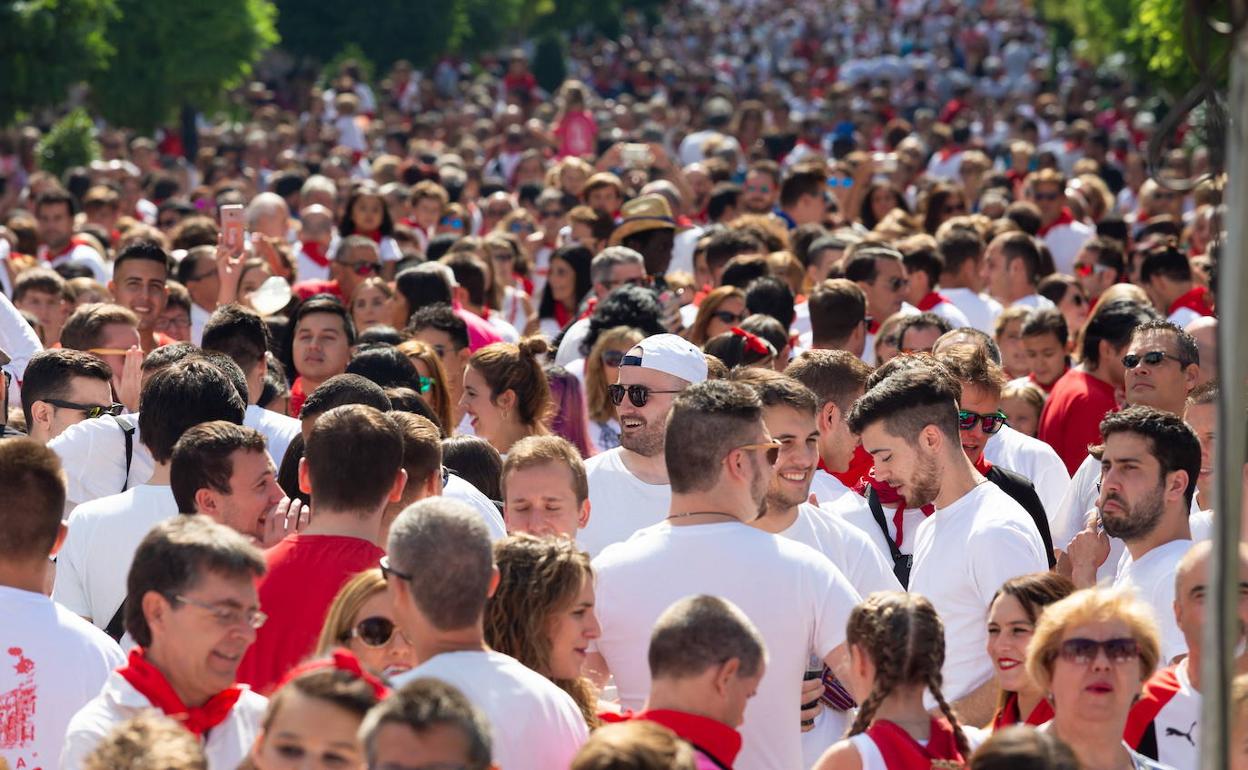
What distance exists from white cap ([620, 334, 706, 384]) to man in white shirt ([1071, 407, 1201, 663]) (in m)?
1.57

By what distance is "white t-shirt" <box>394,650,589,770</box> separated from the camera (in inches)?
170

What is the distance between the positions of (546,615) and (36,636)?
4.23 feet

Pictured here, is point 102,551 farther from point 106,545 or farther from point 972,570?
point 972,570

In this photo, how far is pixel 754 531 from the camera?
17.1 ft

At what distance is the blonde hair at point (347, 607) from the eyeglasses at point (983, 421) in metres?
3.03

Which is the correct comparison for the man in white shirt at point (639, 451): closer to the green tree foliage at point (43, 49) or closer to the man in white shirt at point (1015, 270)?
the man in white shirt at point (1015, 270)

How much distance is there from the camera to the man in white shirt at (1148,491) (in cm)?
603

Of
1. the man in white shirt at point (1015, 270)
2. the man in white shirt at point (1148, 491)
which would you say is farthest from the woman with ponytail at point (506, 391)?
the man in white shirt at point (1015, 270)

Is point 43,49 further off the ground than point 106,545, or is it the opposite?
point 43,49

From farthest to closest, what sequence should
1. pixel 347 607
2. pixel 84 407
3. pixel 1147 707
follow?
pixel 84 407, pixel 1147 707, pixel 347 607

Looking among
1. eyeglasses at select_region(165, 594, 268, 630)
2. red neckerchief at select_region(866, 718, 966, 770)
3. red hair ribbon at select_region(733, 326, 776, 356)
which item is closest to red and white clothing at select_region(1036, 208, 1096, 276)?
red hair ribbon at select_region(733, 326, 776, 356)

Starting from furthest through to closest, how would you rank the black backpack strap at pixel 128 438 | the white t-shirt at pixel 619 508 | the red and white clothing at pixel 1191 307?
the red and white clothing at pixel 1191 307
the black backpack strap at pixel 128 438
the white t-shirt at pixel 619 508

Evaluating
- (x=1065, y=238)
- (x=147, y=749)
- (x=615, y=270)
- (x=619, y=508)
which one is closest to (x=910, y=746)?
(x=147, y=749)

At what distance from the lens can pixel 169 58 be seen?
85.8 ft
